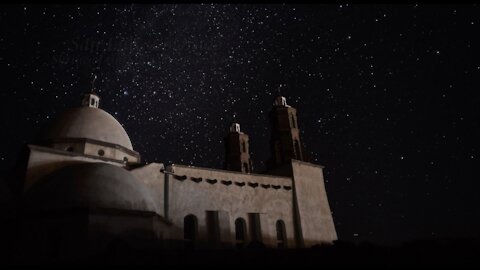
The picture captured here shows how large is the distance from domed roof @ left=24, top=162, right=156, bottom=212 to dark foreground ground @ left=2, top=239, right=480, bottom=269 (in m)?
A: 3.70

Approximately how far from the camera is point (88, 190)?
1371 cm

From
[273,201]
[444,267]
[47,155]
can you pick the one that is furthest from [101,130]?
[444,267]

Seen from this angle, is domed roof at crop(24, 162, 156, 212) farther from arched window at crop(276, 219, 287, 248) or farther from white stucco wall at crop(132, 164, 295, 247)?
arched window at crop(276, 219, 287, 248)

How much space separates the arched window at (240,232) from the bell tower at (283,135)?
558 centimetres

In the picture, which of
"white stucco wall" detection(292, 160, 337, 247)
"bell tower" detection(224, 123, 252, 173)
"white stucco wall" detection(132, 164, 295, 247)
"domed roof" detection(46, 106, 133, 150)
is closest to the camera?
"white stucco wall" detection(132, 164, 295, 247)

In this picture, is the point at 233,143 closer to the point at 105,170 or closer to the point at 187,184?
the point at 187,184

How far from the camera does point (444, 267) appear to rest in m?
6.17

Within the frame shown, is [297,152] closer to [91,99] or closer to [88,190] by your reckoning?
[91,99]

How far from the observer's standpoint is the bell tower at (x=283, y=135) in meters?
25.8

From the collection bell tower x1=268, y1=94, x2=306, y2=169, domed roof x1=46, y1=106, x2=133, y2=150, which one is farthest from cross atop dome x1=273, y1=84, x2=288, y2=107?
domed roof x1=46, y1=106, x2=133, y2=150

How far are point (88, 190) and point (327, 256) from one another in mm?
9817

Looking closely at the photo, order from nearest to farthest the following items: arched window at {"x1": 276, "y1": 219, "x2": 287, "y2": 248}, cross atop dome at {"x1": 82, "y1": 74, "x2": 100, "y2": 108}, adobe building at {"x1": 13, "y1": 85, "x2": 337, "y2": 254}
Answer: adobe building at {"x1": 13, "y1": 85, "x2": 337, "y2": 254}
arched window at {"x1": 276, "y1": 219, "x2": 287, "y2": 248}
cross atop dome at {"x1": 82, "y1": 74, "x2": 100, "y2": 108}

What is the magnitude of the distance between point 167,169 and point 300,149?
10871 millimetres

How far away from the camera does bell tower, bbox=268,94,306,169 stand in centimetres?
2580
